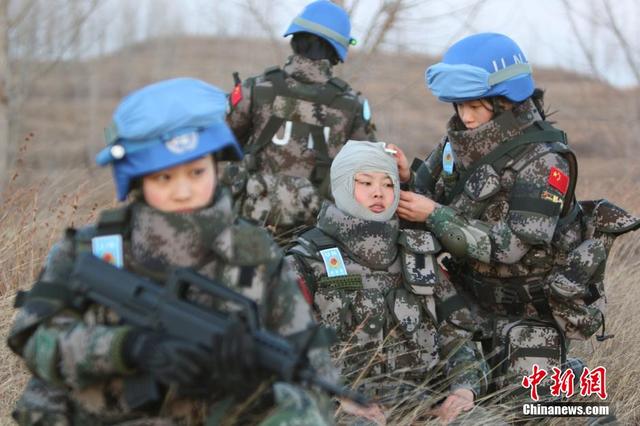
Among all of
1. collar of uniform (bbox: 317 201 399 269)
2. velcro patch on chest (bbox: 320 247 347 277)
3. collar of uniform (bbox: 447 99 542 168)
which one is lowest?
velcro patch on chest (bbox: 320 247 347 277)

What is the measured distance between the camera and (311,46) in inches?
217

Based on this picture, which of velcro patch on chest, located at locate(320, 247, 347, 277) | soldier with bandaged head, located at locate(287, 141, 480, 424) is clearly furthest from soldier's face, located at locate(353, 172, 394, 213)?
velcro patch on chest, located at locate(320, 247, 347, 277)

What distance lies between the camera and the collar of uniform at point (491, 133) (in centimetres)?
414

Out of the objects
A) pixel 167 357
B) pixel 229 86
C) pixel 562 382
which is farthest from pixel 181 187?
pixel 229 86

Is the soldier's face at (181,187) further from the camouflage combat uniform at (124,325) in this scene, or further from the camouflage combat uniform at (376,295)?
the camouflage combat uniform at (376,295)

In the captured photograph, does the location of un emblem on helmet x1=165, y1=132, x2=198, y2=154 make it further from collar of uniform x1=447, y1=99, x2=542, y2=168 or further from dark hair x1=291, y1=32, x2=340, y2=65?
dark hair x1=291, y1=32, x2=340, y2=65

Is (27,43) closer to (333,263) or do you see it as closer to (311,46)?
(311,46)

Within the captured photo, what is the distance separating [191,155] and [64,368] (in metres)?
0.64

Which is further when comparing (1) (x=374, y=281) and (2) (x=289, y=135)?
(2) (x=289, y=135)

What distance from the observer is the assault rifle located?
2283 mm

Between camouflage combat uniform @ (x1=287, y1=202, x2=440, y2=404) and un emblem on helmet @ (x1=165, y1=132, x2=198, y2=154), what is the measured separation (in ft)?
4.47

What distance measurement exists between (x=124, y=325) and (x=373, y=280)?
1584 millimetres

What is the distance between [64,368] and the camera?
7.84ft

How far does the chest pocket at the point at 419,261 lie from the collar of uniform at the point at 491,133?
520mm
